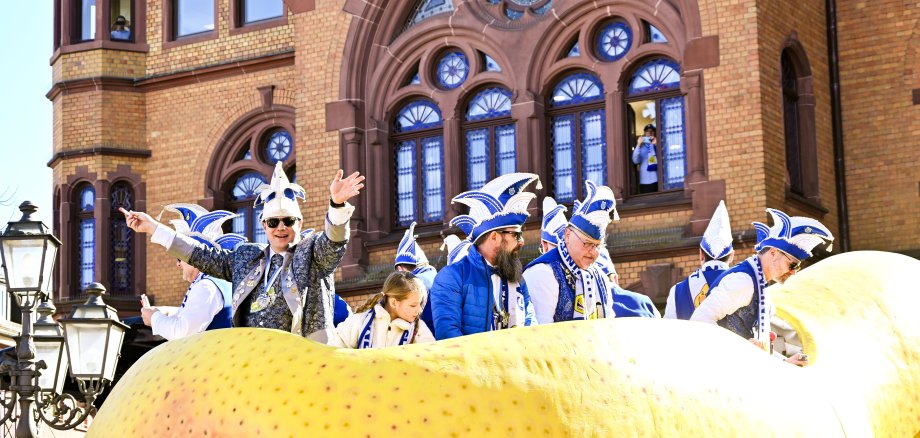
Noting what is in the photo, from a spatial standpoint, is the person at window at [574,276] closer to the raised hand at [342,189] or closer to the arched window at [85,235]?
the raised hand at [342,189]

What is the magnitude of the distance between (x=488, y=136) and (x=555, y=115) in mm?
962

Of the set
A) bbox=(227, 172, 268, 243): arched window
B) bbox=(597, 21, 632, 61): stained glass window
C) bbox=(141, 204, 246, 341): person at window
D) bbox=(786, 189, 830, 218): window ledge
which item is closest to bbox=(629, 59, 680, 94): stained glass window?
bbox=(597, 21, 632, 61): stained glass window

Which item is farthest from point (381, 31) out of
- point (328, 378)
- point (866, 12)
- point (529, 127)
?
point (328, 378)

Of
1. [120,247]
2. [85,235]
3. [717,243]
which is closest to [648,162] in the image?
[717,243]

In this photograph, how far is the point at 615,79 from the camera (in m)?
18.7

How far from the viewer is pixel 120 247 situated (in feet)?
75.9

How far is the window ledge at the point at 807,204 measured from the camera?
18.2 metres

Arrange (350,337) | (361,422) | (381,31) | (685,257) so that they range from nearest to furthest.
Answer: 1. (361,422)
2. (350,337)
3. (685,257)
4. (381,31)

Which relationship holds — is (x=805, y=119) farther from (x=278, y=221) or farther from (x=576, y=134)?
(x=278, y=221)

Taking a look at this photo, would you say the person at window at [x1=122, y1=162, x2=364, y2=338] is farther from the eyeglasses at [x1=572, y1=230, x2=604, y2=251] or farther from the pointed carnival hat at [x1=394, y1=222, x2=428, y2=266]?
the pointed carnival hat at [x1=394, y1=222, x2=428, y2=266]

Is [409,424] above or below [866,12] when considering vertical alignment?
below

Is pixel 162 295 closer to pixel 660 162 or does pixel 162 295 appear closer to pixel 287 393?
pixel 660 162

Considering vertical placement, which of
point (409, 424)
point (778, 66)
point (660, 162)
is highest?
point (778, 66)

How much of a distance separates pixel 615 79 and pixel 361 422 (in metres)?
16.4
